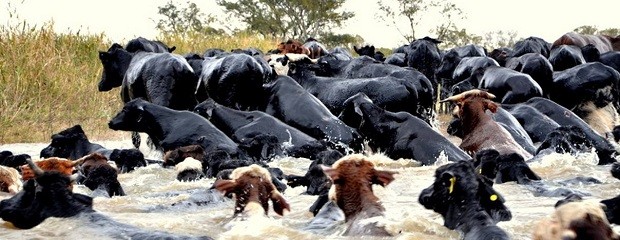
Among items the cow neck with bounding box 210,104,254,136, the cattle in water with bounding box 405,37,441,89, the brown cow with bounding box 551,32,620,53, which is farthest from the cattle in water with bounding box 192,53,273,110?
the brown cow with bounding box 551,32,620,53

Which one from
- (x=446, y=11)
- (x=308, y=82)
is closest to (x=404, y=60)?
(x=308, y=82)

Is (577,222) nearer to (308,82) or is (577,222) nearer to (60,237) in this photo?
(60,237)

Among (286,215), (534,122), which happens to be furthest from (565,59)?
(286,215)

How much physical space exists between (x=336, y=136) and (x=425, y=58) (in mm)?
7664

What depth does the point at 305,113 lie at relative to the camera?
9.53m

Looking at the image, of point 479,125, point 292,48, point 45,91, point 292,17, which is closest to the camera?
point 479,125

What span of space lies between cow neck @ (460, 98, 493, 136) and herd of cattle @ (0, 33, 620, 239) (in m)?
0.01

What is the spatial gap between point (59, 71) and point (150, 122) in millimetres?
5376

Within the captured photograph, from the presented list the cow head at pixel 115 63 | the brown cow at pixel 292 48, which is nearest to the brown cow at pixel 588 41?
the brown cow at pixel 292 48

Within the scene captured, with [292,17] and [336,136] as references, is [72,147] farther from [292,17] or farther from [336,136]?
[292,17]

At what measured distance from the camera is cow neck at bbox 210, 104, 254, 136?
924cm

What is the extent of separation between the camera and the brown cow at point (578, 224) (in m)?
2.82

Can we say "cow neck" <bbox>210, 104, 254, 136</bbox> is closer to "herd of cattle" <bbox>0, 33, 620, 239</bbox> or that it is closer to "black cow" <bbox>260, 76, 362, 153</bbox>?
"herd of cattle" <bbox>0, 33, 620, 239</bbox>

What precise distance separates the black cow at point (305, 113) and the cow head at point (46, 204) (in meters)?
4.86
